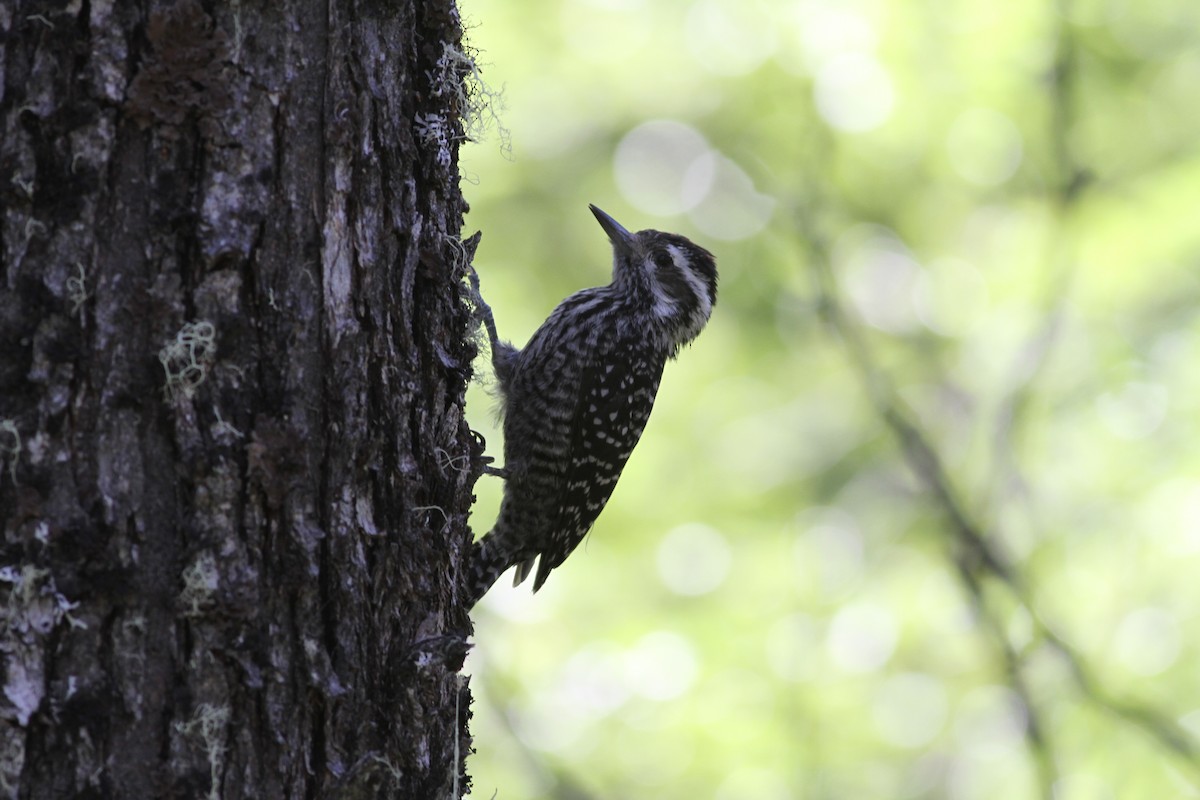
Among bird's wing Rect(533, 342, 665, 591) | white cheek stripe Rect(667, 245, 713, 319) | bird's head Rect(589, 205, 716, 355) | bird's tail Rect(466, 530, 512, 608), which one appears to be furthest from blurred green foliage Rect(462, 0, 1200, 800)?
bird's tail Rect(466, 530, 512, 608)

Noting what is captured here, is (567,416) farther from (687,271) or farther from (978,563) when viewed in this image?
(978,563)

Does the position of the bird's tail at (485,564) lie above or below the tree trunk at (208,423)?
above

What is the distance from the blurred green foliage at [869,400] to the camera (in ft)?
22.5

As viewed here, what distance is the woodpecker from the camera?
4.47 metres

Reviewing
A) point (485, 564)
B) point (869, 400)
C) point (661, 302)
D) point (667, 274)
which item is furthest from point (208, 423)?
point (869, 400)

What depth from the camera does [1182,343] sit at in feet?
21.9

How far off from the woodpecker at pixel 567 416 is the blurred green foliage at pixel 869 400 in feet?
7.02

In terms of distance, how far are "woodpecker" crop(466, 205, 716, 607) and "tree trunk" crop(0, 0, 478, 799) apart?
2.12 metres

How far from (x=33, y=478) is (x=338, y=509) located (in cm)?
49

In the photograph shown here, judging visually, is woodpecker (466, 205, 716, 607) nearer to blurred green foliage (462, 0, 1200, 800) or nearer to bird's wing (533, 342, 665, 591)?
bird's wing (533, 342, 665, 591)

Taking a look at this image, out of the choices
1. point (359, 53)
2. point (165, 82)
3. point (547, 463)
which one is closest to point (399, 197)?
point (359, 53)

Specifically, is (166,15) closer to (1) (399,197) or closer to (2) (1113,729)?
(1) (399,197)

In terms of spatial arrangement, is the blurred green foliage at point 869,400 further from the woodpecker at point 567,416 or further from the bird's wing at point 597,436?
the bird's wing at point 597,436

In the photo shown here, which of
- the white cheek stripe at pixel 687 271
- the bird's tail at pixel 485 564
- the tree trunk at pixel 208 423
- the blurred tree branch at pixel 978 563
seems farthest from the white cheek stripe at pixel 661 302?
the tree trunk at pixel 208 423
